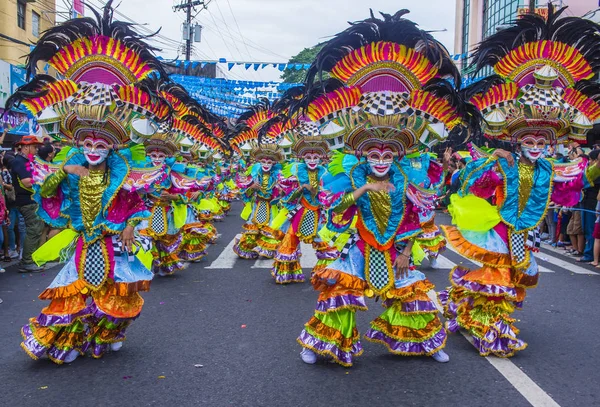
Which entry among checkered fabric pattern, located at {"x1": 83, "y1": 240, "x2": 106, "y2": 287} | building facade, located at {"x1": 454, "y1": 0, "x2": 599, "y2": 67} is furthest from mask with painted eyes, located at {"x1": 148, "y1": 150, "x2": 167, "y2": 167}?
building facade, located at {"x1": 454, "y1": 0, "x2": 599, "y2": 67}

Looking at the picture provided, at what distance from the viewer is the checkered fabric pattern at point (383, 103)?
4492mm

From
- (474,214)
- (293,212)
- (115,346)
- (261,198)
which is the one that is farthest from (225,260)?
(474,214)

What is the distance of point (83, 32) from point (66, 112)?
819 millimetres

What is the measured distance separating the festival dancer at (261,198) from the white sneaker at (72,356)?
5.32m

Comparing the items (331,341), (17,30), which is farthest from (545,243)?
(17,30)

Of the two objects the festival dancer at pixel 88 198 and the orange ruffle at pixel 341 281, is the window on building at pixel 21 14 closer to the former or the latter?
the festival dancer at pixel 88 198

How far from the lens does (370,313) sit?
6500mm

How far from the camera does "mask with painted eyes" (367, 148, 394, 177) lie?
4547 millimetres

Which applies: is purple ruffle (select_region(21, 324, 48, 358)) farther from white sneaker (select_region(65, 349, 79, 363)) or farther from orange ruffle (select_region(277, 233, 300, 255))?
orange ruffle (select_region(277, 233, 300, 255))

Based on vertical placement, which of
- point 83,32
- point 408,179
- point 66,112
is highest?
point 83,32

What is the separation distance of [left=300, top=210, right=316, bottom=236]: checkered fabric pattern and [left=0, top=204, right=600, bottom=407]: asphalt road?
1.68 metres

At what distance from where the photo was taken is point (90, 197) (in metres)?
4.76

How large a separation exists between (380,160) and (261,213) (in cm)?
587

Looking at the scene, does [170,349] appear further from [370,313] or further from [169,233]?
[169,233]
